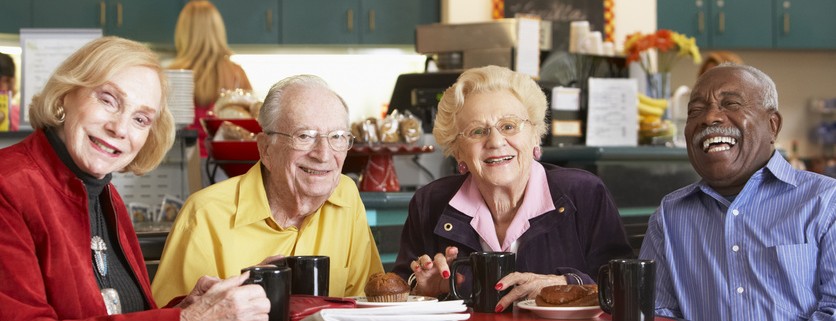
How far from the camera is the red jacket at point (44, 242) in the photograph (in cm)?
152

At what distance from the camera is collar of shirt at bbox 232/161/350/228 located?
218cm

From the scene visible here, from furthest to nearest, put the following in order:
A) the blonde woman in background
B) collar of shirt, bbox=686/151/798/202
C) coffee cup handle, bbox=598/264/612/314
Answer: the blonde woman in background
collar of shirt, bbox=686/151/798/202
coffee cup handle, bbox=598/264/612/314

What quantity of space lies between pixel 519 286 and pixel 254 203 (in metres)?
0.67

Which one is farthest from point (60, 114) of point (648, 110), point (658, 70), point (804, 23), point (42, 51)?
point (804, 23)

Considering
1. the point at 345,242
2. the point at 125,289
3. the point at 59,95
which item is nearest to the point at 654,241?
the point at 345,242

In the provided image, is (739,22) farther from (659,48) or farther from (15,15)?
(15,15)

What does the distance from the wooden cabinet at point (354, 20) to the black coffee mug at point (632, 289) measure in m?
5.86

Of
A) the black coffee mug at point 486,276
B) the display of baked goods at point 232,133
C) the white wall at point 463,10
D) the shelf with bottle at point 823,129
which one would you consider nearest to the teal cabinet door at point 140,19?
the white wall at point 463,10

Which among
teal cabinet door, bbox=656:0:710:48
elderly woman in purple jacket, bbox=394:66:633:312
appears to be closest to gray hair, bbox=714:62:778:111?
elderly woman in purple jacket, bbox=394:66:633:312

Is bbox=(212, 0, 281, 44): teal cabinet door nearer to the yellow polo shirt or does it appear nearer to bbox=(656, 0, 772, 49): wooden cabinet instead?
bbox=(656, 0, 772, 49): wooden cabinet

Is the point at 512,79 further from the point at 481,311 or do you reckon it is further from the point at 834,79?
the point at 834,79

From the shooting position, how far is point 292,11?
24.1 feet

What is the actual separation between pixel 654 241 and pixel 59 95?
119 centimetres

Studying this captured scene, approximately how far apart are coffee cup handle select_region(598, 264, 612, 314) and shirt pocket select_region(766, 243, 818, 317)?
0.49 m
